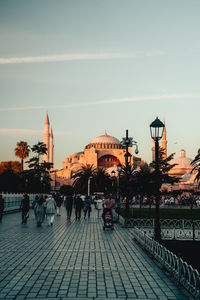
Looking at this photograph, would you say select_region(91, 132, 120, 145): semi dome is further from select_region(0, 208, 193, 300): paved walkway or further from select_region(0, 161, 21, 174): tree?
select_region(0, 208, 193, 300): paved walkway

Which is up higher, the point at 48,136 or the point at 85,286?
the point at 48,136

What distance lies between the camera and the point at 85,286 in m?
6.36

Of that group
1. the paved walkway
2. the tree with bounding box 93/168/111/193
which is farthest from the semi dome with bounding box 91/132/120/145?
the paved walkway

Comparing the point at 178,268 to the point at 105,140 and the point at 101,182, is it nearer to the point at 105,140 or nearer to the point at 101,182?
the point at 101,182

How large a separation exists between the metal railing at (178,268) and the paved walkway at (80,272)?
0.49 feet

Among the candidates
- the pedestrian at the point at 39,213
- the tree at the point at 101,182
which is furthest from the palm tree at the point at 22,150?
the pedestrian at the point at 39,213

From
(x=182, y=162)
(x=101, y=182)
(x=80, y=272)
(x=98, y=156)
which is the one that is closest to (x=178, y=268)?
(x=80, y=272)

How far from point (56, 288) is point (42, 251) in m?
3.89

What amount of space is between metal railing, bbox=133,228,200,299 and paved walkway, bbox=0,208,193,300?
0.15 m

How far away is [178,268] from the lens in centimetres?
653

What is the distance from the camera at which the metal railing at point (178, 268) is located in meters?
5.60

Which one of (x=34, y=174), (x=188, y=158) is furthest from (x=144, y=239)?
(x=188, y=158)

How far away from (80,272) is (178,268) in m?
1.90

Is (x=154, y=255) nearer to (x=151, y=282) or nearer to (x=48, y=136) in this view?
(x=151, y=282)
